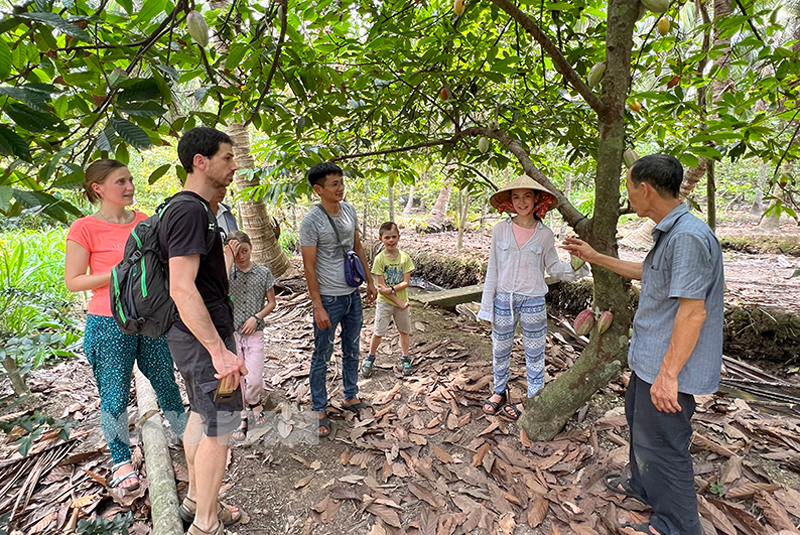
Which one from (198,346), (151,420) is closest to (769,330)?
(198,346)

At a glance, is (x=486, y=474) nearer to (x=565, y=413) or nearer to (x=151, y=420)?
(x=565, y=413)

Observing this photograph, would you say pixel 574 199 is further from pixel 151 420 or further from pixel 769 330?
pixel 151 420

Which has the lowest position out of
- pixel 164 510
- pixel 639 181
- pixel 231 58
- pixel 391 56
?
pixel 164 510

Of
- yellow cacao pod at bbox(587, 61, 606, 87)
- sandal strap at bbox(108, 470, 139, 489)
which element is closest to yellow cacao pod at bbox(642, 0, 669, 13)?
yellow cacao pod at bbox(587, 61, 606, 87)

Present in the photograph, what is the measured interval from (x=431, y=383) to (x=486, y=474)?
114cm

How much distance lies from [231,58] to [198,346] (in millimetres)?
1190

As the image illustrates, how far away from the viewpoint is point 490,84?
3.86 m

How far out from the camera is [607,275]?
2457 mm

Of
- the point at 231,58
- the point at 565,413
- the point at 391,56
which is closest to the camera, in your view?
the point at 231,58

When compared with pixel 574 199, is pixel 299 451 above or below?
below

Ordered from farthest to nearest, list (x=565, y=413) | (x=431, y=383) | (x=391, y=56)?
(x=431, y=383), (x=565, y=413), (x=391, y=56)

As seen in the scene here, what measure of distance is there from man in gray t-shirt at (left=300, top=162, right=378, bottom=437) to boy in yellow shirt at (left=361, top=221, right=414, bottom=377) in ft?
2.24

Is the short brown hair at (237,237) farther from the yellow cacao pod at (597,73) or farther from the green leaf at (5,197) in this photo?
the yellow cacao pod at (597,73)

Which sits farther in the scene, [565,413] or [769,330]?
[769,330]
